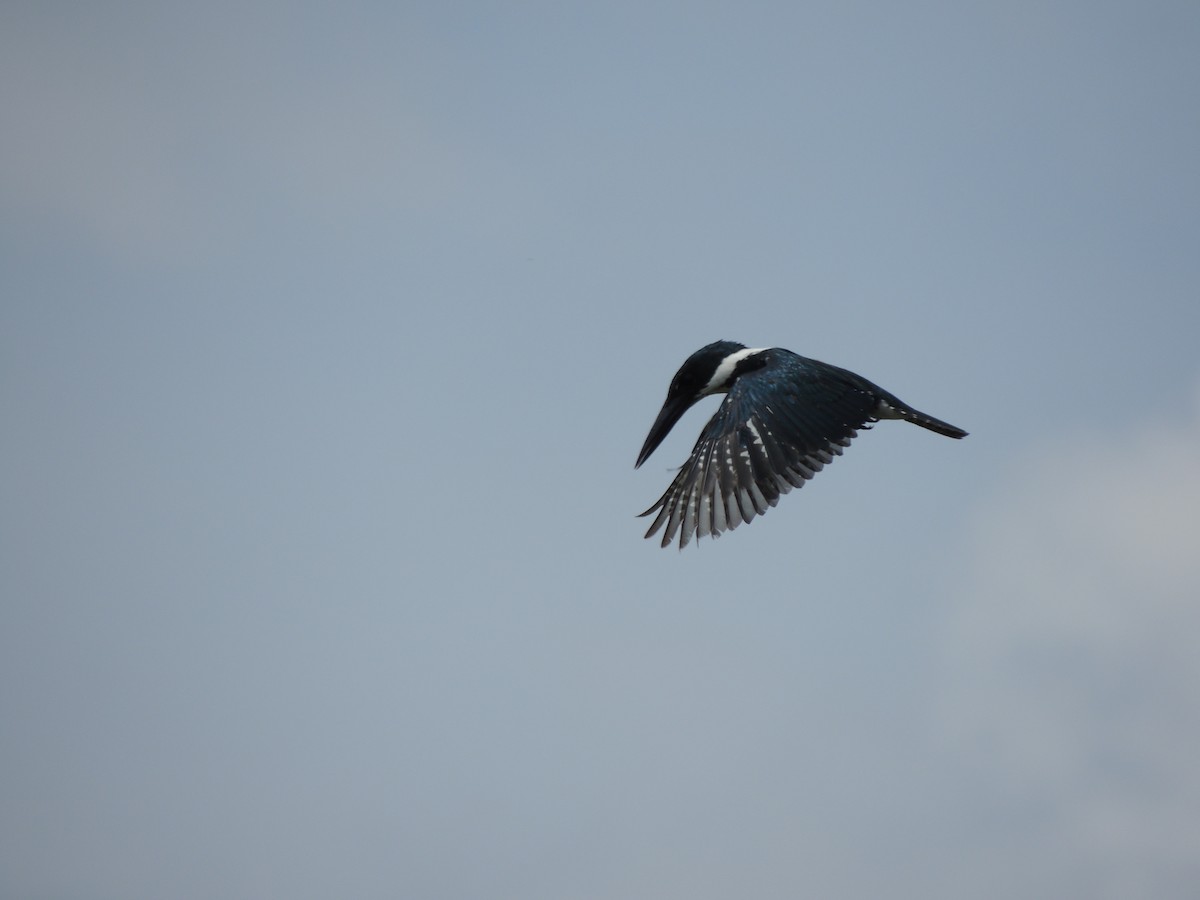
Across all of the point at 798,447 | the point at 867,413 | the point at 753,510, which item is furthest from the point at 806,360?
the point at 753,510

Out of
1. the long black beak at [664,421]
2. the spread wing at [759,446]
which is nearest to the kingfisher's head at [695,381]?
the long black beak at [664,421]

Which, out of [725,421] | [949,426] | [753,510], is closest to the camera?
[753,510]

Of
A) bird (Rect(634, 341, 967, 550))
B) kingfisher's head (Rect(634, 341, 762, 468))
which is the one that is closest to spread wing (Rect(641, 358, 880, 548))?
bird (Rect(634, 341, 967, 550))

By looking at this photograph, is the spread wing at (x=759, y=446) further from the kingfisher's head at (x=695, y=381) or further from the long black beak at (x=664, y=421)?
the long black beak at (x=664, y=421)

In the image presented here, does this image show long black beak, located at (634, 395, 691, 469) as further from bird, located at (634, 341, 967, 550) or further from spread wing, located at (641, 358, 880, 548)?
spread wing, located at (641, 358, 880, 548)

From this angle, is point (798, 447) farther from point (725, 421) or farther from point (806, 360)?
point (806, 360)

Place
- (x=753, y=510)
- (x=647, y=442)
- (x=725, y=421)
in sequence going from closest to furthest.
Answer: (x=753, y=510), (x=725, y=421), (x=647, y=442)

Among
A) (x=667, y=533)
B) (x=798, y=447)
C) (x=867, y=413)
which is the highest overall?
(x=867, y=413)

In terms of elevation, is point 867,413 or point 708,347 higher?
point 708,347

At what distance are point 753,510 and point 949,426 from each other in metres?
1.76

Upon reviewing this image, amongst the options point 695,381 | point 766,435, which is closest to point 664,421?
point 695,381

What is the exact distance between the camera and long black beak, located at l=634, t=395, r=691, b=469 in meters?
8.23

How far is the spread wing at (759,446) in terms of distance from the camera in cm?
654

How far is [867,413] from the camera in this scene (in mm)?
7406
